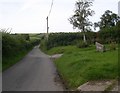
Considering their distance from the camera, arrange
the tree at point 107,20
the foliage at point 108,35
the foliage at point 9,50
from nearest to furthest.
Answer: the foliage at point 9,50, the foliage at point 108,35, the tree at point 107,20

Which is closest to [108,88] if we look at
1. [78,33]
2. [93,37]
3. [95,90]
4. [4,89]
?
[95,90]

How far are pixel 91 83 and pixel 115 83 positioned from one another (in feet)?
4.07

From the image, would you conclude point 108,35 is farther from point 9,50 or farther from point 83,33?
point 9,50

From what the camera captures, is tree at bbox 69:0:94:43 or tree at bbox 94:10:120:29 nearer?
tree at bbox 69:0:94:43

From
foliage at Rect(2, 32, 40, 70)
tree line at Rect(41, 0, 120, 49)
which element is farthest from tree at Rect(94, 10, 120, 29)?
foliage at Rect(2, 32, 40, 70)

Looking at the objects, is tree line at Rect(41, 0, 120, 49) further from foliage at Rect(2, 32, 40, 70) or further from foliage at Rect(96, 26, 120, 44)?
foliage at Rect(2, 32, 40, 70)

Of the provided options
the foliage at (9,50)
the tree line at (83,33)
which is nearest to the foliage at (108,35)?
the tree line at (83,33)

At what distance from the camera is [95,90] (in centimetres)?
1191

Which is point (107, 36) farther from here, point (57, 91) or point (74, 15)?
point (57, 91)

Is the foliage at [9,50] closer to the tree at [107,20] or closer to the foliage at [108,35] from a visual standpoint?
the foliage at [108,35]

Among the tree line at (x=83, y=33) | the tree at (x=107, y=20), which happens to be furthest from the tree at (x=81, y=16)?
the tree at (x=107, y=20)

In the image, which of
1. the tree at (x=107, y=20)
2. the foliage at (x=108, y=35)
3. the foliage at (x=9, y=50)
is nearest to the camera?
the foliage at (x=9, y=50)

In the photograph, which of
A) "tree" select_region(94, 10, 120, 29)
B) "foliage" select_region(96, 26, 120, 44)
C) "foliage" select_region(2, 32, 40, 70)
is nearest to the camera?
"foliage" select_region(2, 32, 40, 70)

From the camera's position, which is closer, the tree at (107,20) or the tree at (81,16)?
the tree at (81,16)
